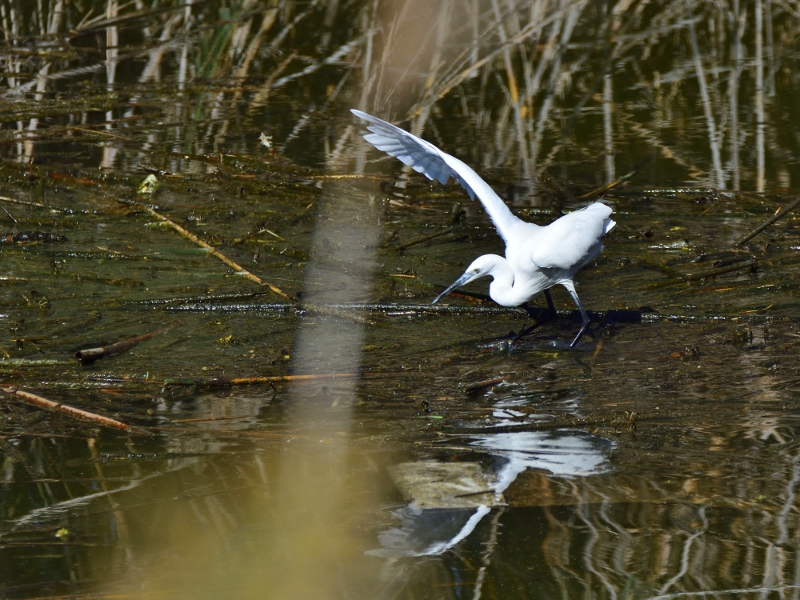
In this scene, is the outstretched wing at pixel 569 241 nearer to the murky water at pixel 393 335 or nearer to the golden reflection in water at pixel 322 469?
the murky water at pixel 393 335

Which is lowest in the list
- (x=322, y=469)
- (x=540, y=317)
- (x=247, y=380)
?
(x=322, y=469)

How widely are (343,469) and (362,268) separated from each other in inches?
81.8

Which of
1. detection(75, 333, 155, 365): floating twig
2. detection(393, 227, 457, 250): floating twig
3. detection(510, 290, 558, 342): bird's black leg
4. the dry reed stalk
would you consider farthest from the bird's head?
the dry reed stalk

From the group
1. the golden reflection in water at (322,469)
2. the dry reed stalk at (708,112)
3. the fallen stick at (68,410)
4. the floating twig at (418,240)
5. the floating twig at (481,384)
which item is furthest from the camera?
the dry reed stalk at (708,112)

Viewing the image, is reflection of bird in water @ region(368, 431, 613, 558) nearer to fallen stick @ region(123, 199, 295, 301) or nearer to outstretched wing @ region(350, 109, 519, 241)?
outstretched wing @ region(350, 109, 519, 241)

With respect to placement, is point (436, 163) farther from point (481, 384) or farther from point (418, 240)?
point (481, 384)

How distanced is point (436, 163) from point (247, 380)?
5.81 ft

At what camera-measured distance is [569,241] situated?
14.2 feet

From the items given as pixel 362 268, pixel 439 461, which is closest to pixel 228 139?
pixel 362 268

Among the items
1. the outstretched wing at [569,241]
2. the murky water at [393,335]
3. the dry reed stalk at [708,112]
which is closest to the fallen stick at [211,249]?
the murky water at [393,335]

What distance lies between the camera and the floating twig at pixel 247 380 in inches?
149

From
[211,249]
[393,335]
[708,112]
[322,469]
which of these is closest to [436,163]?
[393,335]

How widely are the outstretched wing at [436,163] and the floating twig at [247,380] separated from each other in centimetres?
117

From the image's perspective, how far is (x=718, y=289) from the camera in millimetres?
4660
